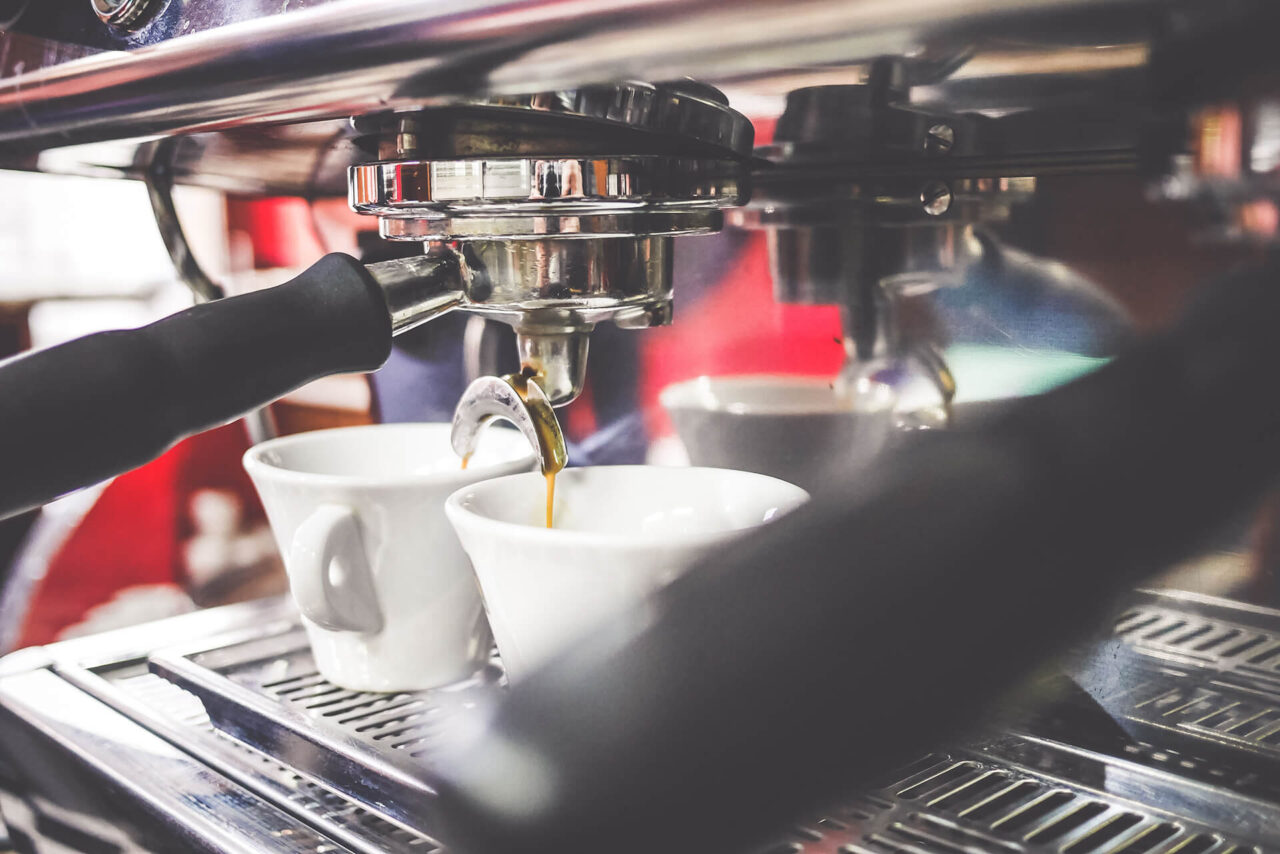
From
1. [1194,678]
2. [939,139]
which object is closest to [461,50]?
[939,139]

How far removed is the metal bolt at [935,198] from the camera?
0.39m

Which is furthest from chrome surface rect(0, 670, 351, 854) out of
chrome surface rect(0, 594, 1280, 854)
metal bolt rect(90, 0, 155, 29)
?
metal bolt rect(90, 0, 155, 29)

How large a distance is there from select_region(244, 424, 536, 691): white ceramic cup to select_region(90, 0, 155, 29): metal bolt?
0.16 meters

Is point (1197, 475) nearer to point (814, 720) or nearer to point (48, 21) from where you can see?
point (814, 720)

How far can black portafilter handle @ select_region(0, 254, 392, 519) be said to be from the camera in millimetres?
223

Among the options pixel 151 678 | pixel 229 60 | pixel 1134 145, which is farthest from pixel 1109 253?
pixel 151 678

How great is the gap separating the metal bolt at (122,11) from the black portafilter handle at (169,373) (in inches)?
3.6

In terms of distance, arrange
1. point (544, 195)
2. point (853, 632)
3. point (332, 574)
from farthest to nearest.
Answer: point (332, 574)
point (544, 195)
point (853, 632)

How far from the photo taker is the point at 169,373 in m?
0.25

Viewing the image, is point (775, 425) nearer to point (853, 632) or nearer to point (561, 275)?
point (561, 275)

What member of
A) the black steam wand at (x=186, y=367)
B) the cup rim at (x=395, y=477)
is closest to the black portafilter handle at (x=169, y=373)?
the black steam wand at (x=186, y=367)

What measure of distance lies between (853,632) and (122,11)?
267mm

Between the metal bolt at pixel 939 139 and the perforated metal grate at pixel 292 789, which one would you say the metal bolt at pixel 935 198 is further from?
the perforated metal grate at pixel 292 789

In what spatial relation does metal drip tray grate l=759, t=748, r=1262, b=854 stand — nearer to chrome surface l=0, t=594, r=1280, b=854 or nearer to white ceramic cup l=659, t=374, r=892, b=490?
chrome surface l=0, t=594, r=1280, b=854
